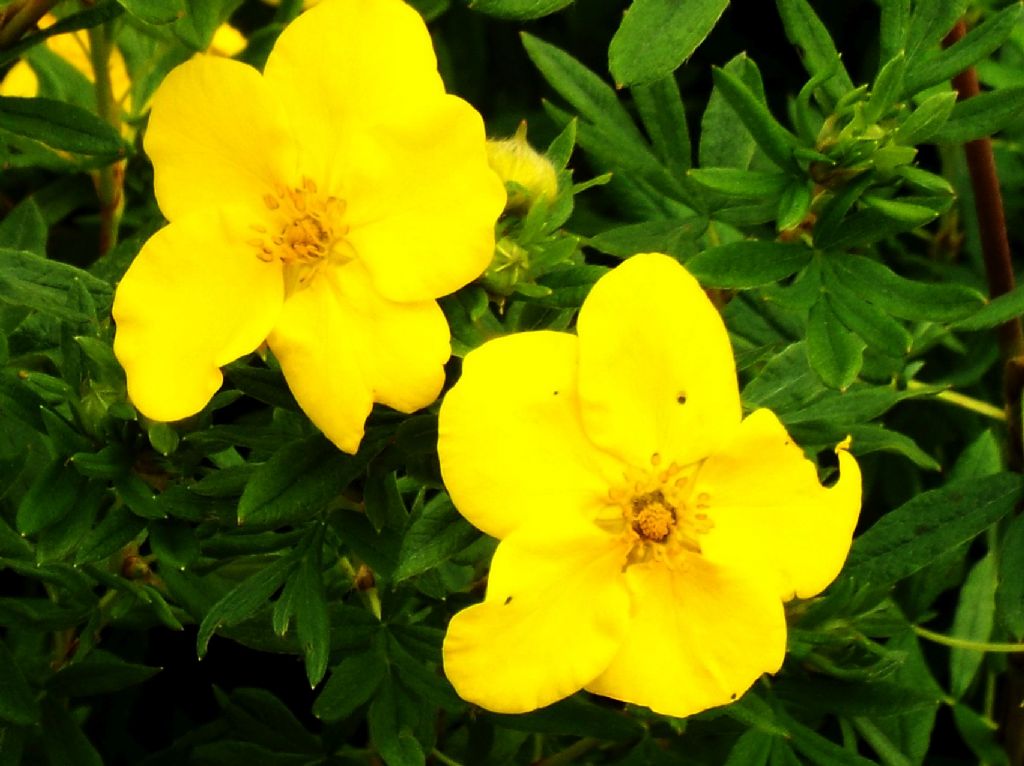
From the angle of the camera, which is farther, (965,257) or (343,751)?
(965,257)

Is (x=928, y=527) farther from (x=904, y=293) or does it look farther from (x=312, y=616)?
(x=312, y=616)

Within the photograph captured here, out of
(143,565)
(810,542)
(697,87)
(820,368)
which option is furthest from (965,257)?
(143,565)

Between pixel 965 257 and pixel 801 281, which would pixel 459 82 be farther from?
pixel 801 281

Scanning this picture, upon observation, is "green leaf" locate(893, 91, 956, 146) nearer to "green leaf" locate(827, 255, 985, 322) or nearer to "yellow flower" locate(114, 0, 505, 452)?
"green leaf" locate(827, 255, 985, 322)

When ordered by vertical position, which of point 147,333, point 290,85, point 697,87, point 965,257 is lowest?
point 965,257

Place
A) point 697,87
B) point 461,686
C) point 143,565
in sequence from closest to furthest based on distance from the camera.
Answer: point 461,686 < point 143,565 < point 697,87

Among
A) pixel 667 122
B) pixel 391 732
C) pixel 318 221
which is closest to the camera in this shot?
pixel 318 221

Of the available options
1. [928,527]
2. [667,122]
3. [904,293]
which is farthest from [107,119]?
[928,527]
